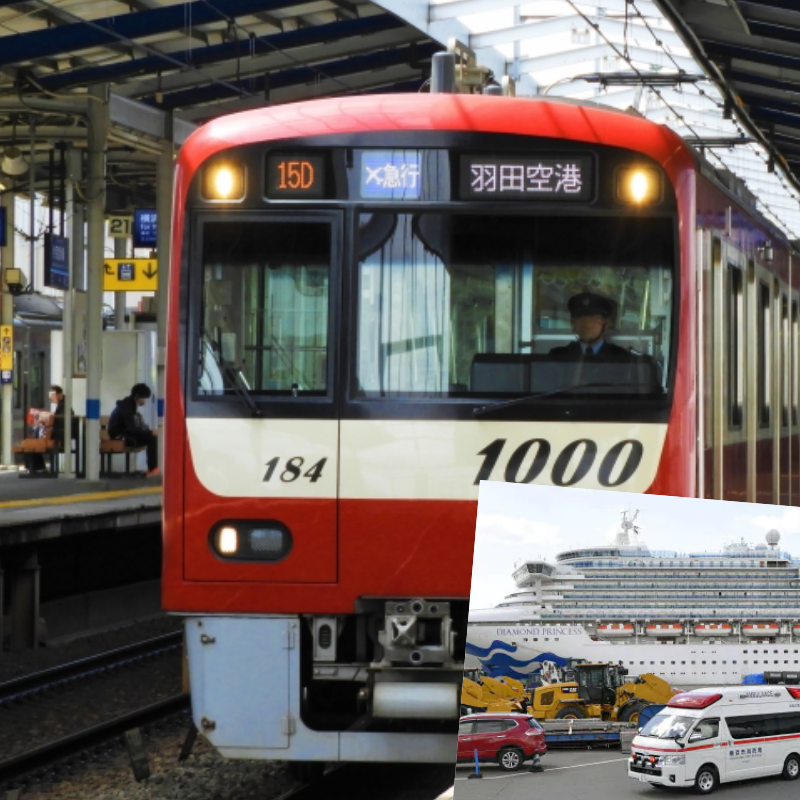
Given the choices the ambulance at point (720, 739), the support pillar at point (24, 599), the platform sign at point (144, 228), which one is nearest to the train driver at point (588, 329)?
the ambulance at point (720, 739)

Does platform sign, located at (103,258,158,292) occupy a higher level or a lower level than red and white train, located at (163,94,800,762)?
higher

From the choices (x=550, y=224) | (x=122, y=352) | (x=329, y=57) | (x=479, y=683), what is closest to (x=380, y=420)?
(x=550, y=224)

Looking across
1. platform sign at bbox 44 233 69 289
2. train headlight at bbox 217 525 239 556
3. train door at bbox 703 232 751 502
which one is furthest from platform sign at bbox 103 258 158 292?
train headlight at bbox 217 525 239 556

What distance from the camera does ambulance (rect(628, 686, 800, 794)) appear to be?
238 centimetres

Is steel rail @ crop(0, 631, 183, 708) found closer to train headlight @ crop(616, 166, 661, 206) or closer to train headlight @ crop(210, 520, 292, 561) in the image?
train headlight @ crop(210, 520, 292, 561)

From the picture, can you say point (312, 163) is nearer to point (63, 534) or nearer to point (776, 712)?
point (776, 712)

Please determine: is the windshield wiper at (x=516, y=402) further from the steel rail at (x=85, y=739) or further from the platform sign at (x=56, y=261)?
the platform sign at (x=56, y=261)

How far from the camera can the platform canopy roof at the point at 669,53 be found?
41.8 ft

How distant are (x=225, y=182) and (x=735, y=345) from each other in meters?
2.58

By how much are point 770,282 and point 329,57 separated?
9.63 meters

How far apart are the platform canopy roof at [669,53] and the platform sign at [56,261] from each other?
5.33m

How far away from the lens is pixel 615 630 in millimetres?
2580

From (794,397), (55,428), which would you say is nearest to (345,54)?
(55,428)

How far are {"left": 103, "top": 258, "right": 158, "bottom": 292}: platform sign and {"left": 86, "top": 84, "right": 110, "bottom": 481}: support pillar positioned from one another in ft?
12.9
